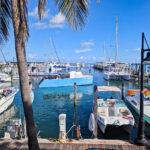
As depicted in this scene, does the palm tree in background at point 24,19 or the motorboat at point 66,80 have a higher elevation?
the palm tree in background at point 24,19

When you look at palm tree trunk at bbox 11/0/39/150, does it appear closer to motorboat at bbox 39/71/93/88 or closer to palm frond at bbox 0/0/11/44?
palm frond at bbox 0/0/11/44

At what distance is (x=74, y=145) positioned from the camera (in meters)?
6.95

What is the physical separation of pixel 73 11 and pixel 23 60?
1660mm

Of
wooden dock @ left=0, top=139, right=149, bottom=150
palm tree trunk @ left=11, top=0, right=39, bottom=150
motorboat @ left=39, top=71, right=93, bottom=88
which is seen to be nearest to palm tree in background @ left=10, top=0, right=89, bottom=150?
palm tree trunk @ left=11, top=0, right=39, bottom=150

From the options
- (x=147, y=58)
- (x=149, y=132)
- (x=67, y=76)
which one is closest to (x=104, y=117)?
(x=149, y=132)

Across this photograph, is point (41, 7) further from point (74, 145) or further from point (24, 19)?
point (74, 145)

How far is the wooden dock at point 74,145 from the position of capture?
6688mm

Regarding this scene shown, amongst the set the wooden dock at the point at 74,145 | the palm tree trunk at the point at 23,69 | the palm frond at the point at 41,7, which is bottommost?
the wooden dock at the point at 74,145

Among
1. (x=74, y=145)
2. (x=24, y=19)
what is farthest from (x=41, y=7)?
(x=74, y=145)

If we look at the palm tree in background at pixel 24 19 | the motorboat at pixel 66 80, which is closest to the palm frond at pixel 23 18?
the palm tree in background at pixel 24 19

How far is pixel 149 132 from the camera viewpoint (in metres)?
11.7

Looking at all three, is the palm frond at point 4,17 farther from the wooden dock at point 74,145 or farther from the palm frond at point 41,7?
the wooden dock at point 74,145

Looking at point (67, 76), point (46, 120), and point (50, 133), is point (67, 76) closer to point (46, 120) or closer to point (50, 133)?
point (46, 120)

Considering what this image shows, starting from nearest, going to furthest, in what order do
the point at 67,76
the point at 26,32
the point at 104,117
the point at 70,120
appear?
1. the point at 26,32
2. the point at 104,117
3. the point at 70,120
4. the point at 67,76
